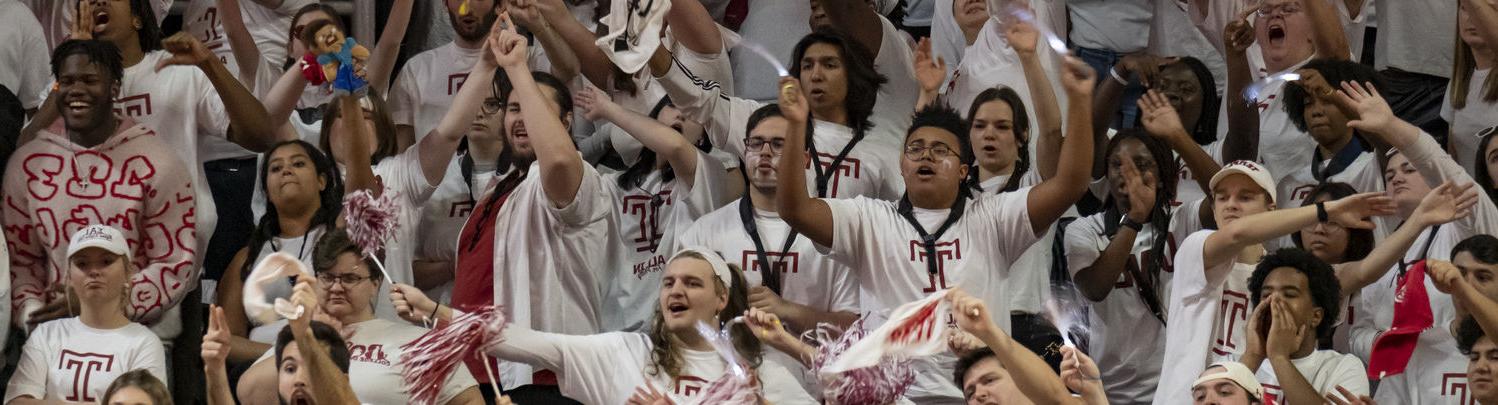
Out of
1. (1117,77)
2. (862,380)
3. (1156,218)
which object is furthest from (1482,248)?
(862,380)

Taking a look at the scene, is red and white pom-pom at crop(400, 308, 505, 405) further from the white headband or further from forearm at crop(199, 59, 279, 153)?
forearm at crop(199, 59, 279, 153)

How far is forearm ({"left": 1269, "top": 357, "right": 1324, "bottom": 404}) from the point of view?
6.55 meters

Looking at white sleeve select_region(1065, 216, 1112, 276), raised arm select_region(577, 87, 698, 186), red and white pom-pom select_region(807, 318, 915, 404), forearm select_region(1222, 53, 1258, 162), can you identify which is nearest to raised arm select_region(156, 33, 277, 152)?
raised arm select_region(577, 87, 698, 186)

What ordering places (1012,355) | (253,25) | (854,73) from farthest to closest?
(253,25) < (854,73) < (1012,355)

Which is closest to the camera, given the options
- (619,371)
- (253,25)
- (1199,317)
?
(619,371)

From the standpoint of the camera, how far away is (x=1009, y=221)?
6.69m

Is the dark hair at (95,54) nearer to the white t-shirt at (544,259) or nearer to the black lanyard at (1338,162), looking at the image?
the white t-shirt at (544,259)

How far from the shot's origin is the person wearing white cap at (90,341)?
700cm

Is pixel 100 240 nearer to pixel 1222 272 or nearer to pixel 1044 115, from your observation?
pixel 1044 115

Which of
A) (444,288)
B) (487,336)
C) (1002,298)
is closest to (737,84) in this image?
(444,288)

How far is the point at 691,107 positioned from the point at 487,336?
1.56 metres

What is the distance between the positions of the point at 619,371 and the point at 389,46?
2004 millimetres

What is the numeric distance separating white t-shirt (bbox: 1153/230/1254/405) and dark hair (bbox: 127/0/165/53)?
3.23m

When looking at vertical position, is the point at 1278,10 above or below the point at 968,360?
above
